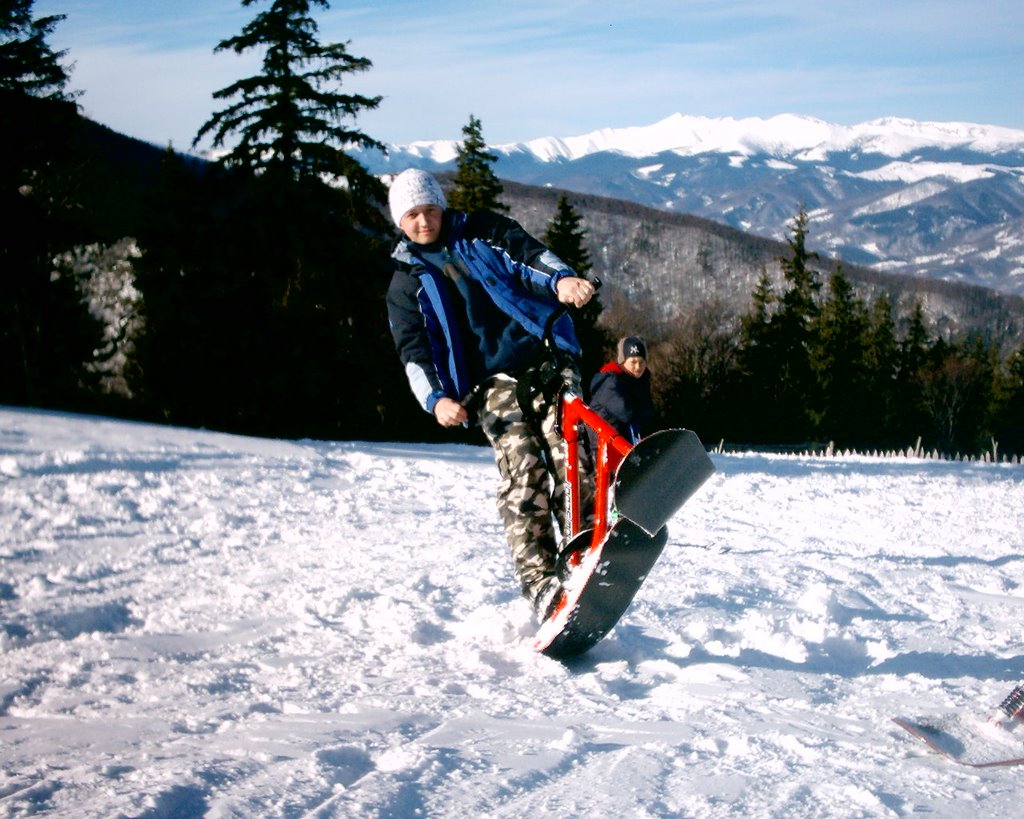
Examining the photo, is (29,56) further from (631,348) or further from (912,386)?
(912,386)

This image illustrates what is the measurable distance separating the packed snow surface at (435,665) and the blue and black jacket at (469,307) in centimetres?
120

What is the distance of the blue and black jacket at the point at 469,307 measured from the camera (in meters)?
3.99

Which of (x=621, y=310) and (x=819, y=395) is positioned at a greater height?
(x=621, y=310)

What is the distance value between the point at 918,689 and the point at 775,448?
49.8m

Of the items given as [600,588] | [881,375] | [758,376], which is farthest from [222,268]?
[881,375]

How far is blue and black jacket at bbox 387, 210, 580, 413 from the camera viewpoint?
3.99 meters

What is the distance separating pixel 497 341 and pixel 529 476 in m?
0.65

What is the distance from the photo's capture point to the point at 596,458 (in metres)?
3.77

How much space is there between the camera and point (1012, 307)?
7687 inches

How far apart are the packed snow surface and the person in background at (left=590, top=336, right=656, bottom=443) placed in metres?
0.96

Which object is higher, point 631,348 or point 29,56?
point 29,56

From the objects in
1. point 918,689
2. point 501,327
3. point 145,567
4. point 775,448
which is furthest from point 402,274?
point 775,448

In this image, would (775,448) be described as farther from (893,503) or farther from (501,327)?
(501,327)

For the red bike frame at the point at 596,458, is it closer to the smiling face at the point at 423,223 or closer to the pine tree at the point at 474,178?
the smiling face at the point at 423,223
